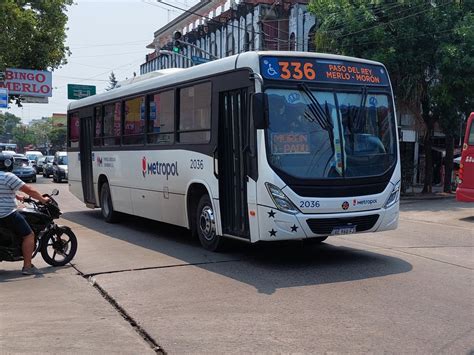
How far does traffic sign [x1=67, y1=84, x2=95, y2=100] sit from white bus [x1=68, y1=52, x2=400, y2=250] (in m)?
33.7

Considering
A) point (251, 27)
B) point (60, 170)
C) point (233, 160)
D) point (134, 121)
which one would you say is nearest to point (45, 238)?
point (233, 160)

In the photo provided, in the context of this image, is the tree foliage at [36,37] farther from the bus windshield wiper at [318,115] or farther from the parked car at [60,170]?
the bus windshield wiper at [318,115]

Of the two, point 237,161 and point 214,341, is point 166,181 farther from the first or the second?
point 214,341

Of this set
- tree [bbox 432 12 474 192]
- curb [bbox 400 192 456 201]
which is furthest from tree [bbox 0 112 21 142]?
tree [bbox 432 12 474 192]

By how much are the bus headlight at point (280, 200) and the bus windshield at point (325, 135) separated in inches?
11.8

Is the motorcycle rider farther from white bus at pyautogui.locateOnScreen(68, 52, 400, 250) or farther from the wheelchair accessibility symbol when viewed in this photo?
the wheelchair accessibility symbol

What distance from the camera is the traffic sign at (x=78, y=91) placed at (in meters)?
41.6

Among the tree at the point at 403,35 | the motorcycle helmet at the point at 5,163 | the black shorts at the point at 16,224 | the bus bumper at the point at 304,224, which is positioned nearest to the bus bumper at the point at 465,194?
the tree at the point at 403,35

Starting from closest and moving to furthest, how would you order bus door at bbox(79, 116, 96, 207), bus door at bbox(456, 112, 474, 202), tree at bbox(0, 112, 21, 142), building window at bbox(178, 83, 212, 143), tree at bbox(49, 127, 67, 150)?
building window at bbox(178, 83, 212, 143) < bus door at bbox(79, 116, 96, 207) < bus door at bbox(456, 112, 474, 202) < tree at bbox(49, 127, 67, 150) < tree at bbox(0, 112, 21, 142)

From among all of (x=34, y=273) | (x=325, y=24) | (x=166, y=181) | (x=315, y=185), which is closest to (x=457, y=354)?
(x=315, y=185)

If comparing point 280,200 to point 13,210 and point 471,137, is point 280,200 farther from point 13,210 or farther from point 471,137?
point 471,137

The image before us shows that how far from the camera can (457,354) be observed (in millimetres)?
4512

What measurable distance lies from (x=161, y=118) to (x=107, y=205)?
3885 millimetres

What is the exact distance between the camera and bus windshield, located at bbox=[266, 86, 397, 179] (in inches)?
298
